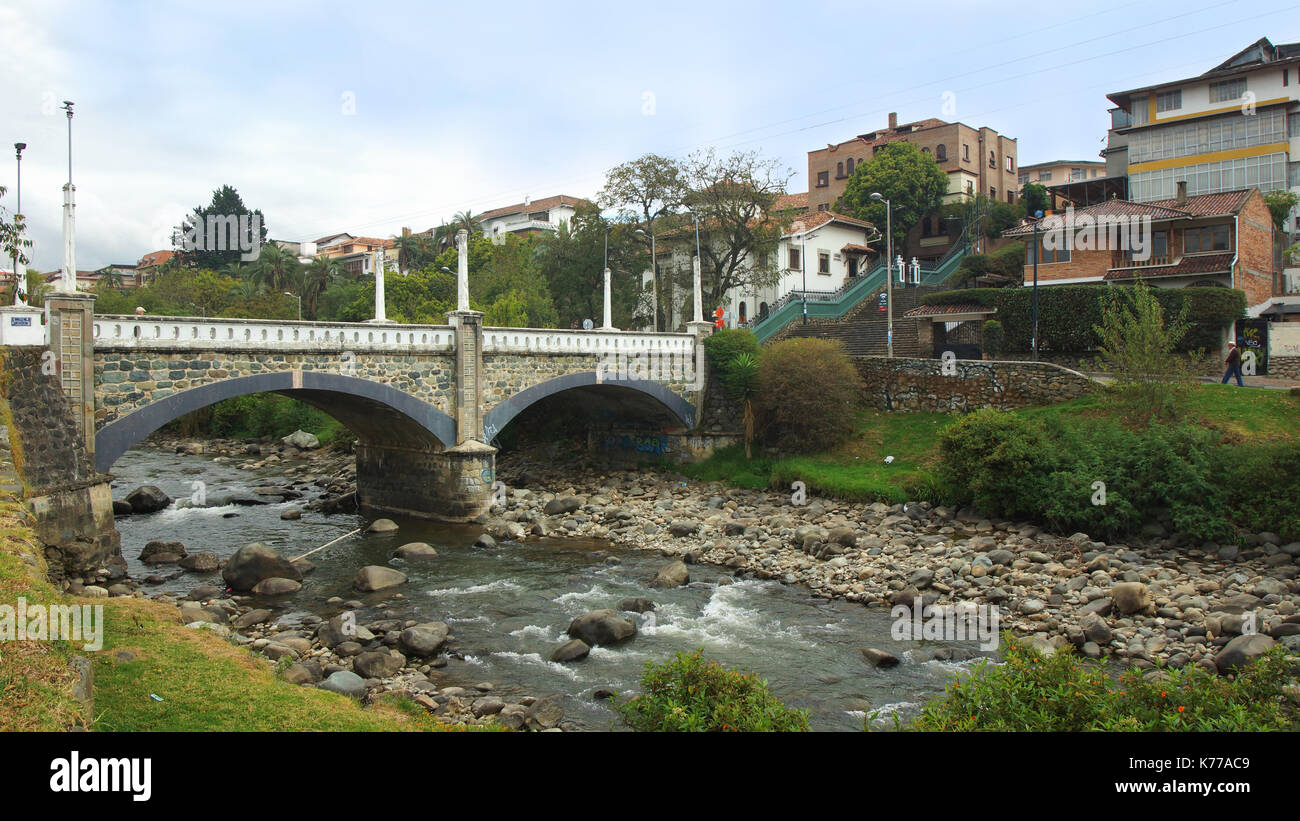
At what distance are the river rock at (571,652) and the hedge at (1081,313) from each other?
2409cm

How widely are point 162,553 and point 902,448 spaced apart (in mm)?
23775

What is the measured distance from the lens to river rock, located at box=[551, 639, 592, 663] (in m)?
16.5

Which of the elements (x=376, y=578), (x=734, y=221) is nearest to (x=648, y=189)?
(x=734, y=221)

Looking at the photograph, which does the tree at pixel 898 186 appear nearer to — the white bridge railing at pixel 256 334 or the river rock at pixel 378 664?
the white bridge railing at pixel 256 334

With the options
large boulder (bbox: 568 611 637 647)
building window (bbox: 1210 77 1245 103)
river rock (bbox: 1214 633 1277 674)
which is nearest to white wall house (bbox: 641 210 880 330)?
building window (bbox: 1210 77 1245 103)

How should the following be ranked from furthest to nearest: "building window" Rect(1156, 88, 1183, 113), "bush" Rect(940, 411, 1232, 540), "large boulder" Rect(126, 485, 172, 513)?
"building window" Rect(1156, 88, 1183, 113) → "large boulder" Rect(126, 485, 172, 513) → "bush" Rect(940, 411, 1232, 540)

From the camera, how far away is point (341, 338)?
2536cm

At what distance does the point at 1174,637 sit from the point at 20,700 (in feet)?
59.7

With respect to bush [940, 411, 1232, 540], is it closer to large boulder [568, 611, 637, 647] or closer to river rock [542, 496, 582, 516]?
large boulder [568, 611, 637, 647]

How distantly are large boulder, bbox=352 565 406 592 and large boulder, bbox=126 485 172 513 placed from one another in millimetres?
13443

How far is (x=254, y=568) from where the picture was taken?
21.3 metres

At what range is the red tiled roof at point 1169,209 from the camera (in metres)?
36.1

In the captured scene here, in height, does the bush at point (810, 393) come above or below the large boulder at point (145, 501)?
above

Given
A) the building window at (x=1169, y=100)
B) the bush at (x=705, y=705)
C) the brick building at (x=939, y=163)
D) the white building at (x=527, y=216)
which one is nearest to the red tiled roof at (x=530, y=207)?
the white building at (x=527, y=216)
